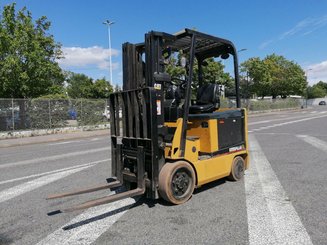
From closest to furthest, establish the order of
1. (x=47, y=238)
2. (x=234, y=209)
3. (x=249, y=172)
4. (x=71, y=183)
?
(x=47, y=238)
(x=234, y=209)
(x=71, y=183)
(x=249, y=172)

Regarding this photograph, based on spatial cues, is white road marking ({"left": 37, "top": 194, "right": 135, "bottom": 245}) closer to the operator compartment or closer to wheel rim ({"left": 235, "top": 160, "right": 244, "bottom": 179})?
the operator compartment

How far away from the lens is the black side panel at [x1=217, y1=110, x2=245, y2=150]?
6.13m

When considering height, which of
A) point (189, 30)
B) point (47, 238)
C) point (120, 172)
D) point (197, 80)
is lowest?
point (47, 238)

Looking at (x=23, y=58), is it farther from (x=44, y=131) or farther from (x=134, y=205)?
(x=134, y=205)

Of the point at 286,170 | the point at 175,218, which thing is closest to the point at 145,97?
the point at 175,218

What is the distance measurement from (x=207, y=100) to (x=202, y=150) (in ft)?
3.44

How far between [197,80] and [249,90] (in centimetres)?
6070

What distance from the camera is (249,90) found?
2586 inches

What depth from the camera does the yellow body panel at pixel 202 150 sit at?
5273mm

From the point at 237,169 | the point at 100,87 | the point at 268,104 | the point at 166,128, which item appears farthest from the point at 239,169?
the point at 100,87

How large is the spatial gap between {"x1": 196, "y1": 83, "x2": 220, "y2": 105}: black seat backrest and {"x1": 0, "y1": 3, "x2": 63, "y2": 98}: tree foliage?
58.9 feet

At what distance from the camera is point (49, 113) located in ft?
68.6

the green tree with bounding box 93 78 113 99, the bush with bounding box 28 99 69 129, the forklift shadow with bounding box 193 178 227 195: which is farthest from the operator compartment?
the green tree with bounding box 93 78 113 99

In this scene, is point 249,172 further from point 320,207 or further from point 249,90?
point 249,90
